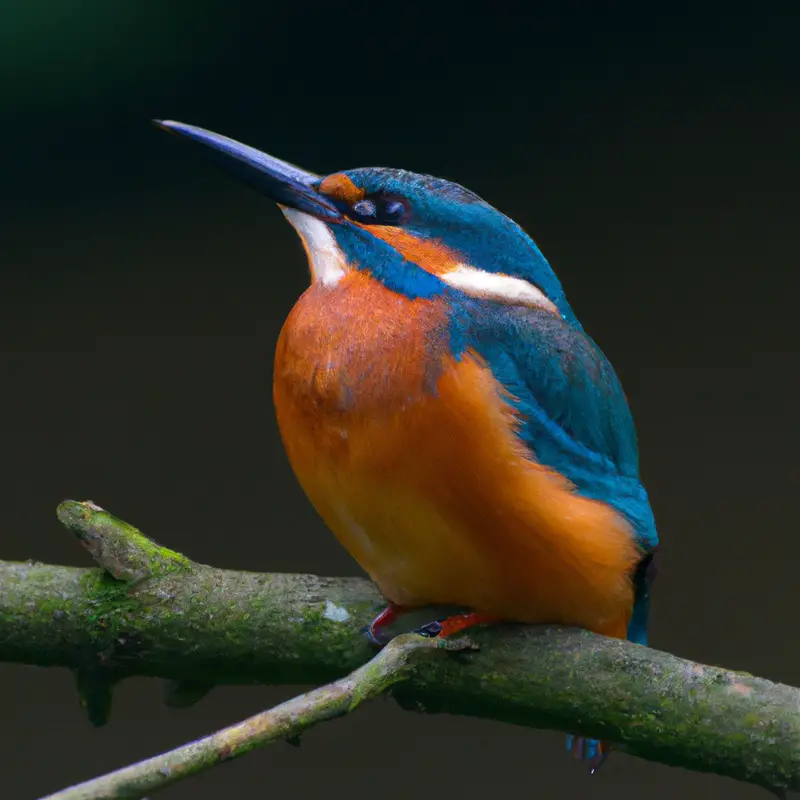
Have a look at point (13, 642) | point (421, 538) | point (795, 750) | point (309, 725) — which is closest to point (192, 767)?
point (309, 725)

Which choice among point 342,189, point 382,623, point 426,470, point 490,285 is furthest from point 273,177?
point 382,623

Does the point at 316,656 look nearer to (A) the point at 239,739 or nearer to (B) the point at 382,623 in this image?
(B) the point at 382,623

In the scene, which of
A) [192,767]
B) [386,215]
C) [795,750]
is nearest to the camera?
[192,767]

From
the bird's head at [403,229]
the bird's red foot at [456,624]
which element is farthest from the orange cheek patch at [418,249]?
the bird's red foot at [456,624]

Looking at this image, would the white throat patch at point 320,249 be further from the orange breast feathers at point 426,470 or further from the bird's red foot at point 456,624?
the bird's red foot at point 456,624

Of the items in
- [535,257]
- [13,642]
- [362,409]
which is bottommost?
[13,642]

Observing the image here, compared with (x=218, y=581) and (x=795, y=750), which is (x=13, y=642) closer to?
(x=218, y=581)

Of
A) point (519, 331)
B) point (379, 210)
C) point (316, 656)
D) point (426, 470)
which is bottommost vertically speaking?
point (316, 656)
